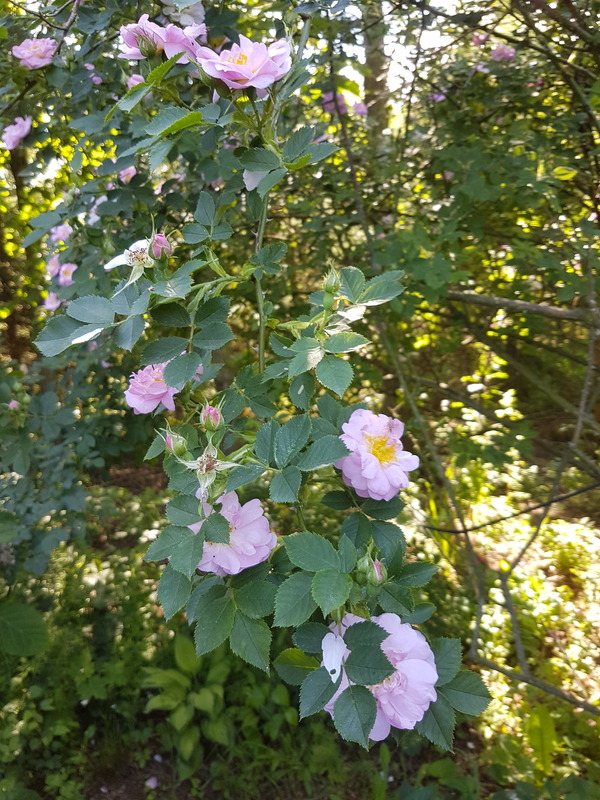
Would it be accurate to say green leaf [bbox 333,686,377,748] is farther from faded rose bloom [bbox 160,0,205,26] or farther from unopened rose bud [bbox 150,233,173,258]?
faded rose bloom [bbox 160,0,205,26]

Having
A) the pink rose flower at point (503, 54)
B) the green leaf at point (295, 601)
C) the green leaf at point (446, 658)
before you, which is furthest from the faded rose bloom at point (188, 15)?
the pink rose flower at point (503, 54)

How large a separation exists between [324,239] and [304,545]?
1595mm

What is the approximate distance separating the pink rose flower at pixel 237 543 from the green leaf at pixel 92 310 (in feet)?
0.78

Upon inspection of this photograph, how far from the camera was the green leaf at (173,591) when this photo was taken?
0.57 metres

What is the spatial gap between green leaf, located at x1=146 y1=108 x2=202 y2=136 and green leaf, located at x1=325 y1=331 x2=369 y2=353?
29cm

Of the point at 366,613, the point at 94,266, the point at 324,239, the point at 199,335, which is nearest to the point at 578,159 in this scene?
the point at 324,239

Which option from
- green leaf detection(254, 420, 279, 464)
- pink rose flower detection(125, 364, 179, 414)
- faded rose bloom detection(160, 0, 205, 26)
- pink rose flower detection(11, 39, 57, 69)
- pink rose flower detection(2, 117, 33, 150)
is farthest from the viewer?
pink rose flower detection(2, 117, 33, 150)

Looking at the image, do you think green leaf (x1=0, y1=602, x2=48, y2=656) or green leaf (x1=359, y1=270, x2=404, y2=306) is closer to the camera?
green leaf (x1=359, y1=270, x2=404, y2=306)

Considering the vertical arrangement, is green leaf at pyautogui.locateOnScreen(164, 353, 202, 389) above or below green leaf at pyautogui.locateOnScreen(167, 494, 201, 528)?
above

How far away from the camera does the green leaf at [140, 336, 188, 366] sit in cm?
67

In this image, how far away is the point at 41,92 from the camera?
4.57 ft

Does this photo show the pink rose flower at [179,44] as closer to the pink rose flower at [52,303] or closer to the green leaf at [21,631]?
the pink rose flower at [52,303]

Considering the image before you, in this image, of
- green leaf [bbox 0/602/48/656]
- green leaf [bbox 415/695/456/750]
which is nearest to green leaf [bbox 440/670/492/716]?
green leaf [bbox 415/695/456/750]

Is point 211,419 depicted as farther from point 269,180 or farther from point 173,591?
point 269,180
